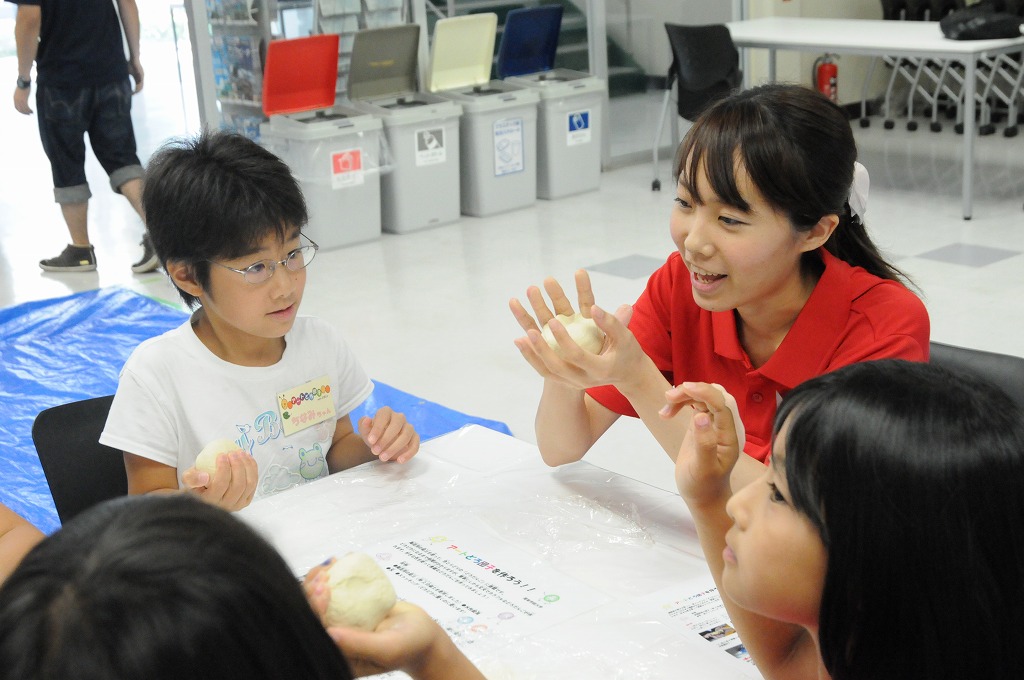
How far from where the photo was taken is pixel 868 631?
800 mm

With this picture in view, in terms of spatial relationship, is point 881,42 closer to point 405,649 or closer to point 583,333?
point 583,333

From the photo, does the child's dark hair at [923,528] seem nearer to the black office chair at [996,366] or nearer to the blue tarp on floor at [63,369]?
the black office chair at [996,366]

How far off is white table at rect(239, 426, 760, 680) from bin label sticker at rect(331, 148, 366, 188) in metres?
3.43

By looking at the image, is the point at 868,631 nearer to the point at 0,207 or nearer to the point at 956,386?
the point at 956,386

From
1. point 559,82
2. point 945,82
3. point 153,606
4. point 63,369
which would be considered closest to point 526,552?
point 153,606

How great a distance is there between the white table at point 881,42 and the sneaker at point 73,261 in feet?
9.95

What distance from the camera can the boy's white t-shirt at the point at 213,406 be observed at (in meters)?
1.58

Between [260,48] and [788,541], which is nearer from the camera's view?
[788,541]

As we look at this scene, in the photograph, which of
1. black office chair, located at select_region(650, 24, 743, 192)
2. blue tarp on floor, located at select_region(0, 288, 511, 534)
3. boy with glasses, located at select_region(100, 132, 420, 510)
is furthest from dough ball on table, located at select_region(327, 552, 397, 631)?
black office chair, located at select_region(650, 24, 743, 192)

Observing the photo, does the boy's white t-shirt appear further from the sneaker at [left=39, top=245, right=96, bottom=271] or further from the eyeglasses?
the sneaker at [left=39, top=245, right=96, bottom=271]

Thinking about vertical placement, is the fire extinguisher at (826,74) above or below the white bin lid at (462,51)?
below

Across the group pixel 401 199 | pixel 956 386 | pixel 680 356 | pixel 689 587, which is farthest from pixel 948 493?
pixel 401 199

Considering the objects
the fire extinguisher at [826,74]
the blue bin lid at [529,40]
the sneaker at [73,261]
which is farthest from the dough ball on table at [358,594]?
the fire extinguisher at [826,74]

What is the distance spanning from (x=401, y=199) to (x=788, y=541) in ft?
14.7
